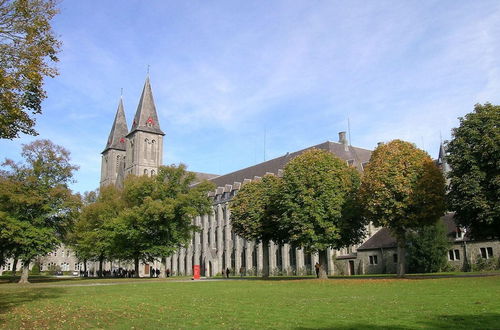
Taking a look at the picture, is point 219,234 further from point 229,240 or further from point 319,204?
point 319,204

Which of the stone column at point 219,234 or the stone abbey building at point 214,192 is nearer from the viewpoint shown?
the stone abbey building at point 214,192

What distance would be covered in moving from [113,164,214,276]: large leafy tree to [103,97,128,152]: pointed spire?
A: 78.6 metres

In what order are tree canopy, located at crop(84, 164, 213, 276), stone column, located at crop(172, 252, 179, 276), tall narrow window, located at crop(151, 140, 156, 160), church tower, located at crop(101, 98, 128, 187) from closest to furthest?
tree canopy, located at crop(84, 164, 213, 276)
stone column, located at crop(172, 252, 179, 276)
tall narrow window, located at crop(151, 140, 156, 160)
church tower, located at crop(101, 98, 128, 187)

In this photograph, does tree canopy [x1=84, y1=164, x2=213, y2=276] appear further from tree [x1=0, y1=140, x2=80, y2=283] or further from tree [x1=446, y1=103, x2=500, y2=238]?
tree [x1=446, y1=103, x2=500, y2=238]

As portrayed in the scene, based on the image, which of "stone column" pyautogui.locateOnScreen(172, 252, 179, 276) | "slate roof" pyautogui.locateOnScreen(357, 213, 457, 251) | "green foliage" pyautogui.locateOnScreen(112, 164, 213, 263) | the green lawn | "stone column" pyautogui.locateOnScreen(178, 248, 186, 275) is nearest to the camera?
the green lawn

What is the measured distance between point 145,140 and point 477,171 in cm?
9568

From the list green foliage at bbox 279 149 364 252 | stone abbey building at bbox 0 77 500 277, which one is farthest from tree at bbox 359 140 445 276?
green foliage at bbox 279 149 364 252

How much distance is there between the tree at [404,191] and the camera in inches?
1444

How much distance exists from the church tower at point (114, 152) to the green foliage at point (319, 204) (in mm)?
95244

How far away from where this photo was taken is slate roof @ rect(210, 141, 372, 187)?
3110 inches

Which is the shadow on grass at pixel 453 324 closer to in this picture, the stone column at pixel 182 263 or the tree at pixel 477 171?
the tree at pixel 477 171

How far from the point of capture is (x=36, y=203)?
159ft

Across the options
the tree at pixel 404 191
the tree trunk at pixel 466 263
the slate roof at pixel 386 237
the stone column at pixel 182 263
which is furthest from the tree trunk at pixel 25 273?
the stone column at pixel 182 263

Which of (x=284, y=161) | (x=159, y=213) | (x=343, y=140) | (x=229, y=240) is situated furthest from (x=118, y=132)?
(x=159, y=213)
